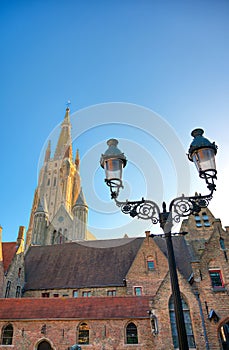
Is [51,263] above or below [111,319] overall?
above

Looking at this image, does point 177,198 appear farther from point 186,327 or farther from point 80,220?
point 80,220

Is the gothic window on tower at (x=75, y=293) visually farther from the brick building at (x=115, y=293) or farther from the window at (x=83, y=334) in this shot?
the window at (x=83, y=334)

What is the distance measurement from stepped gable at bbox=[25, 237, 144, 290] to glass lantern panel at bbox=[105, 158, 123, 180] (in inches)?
832

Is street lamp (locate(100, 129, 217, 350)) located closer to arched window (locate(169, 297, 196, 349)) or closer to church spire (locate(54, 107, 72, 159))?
arched window (locate(169, 297, 196, 349))

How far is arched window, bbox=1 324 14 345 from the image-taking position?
18.7 meters

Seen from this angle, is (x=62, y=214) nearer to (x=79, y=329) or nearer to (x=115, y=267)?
(x=115, y=267)

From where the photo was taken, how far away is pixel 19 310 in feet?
66.3

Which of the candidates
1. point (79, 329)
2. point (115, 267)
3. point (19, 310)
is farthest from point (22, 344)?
point (115, 267)

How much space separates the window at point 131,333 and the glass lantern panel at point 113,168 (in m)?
15.5

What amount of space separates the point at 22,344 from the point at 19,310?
247 centimetres

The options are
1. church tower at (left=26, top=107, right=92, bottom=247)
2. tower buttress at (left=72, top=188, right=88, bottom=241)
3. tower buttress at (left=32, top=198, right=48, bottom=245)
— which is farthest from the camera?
church tower at (left=26, top=107, right=92, bottom=247)

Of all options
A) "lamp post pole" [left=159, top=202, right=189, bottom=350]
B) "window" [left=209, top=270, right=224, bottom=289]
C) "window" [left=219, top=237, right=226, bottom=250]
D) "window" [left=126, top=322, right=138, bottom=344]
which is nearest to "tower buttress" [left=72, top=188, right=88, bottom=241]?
"window" [left=126, top=322, right=138, bottom=344]

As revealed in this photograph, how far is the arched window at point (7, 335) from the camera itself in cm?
1867

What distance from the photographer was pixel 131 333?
18.0 metres
